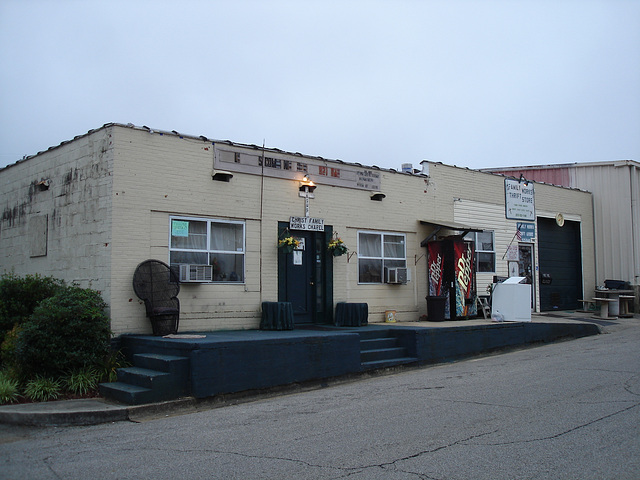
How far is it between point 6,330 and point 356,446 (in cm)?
763

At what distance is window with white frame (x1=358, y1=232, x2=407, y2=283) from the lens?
14664mm

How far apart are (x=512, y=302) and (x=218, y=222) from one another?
7.70 metres

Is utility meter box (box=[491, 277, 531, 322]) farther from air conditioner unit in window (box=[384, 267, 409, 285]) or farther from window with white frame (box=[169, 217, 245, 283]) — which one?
window with white frame (box=[169, 217, 245, 283])

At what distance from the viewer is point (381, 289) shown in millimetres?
14836

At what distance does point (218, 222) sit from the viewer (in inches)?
486

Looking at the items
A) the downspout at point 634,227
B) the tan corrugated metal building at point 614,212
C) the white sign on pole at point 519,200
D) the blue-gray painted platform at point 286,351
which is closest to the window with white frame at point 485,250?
the white sign on pole at point 519,200

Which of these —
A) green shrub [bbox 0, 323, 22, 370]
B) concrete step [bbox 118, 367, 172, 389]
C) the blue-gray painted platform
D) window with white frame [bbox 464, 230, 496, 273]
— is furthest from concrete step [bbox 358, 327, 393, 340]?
green shrub [bbox 0, 323, 22, 370]

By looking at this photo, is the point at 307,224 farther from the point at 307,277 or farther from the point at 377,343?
the point at 377,343

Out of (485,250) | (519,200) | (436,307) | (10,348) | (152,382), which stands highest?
(519,200)

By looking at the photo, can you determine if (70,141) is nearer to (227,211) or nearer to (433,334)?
(227,211)

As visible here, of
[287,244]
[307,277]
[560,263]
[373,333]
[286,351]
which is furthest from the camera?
[560,263]

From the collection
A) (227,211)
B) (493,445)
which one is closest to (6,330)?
(227,211)

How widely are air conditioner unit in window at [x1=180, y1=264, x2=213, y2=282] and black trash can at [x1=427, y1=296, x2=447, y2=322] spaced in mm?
6118

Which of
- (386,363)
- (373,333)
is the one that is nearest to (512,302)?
(373,333)
